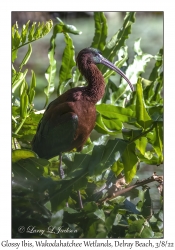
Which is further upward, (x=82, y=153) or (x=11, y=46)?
(x=11, y=46)

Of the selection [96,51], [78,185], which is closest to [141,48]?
[96,51]

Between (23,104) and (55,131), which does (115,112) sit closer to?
(55,131)

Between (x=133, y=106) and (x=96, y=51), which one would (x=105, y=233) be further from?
(x=96, y=51)

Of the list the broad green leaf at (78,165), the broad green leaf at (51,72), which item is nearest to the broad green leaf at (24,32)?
the broad green leaf at (51,72)

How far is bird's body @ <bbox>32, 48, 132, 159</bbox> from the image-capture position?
135 inches

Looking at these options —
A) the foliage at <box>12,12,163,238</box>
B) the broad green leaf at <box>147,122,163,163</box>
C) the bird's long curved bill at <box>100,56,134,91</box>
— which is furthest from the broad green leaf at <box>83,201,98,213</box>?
the bird's long curved bill at <box>100,56,134,91</box>

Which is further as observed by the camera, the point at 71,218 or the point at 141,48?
the point at 141,48

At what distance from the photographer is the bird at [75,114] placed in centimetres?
344

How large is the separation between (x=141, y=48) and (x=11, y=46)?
672mm

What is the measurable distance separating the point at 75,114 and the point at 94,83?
0.17 metres

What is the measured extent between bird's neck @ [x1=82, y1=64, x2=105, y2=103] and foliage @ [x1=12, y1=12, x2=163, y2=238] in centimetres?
6

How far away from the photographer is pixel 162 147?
3.44 meters
